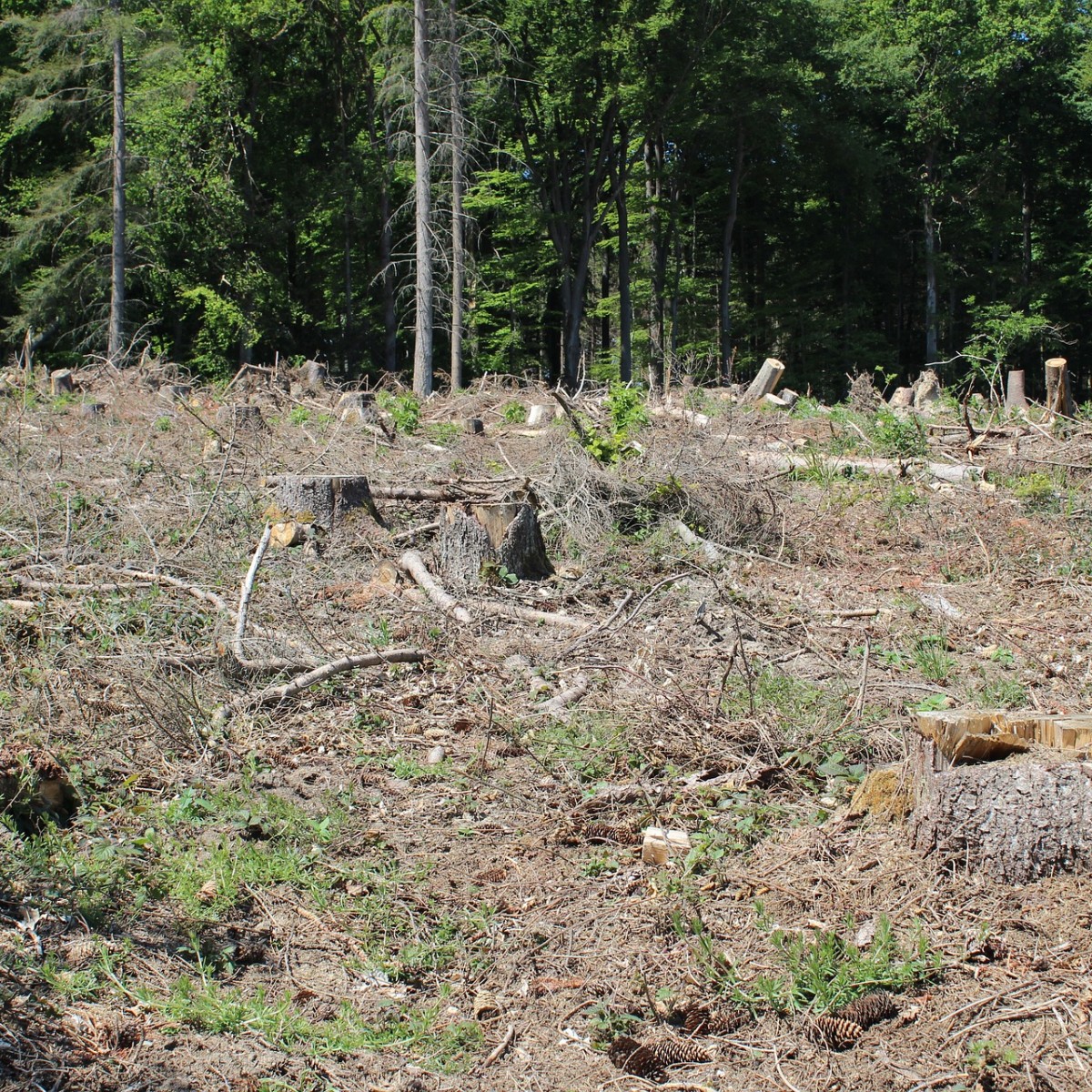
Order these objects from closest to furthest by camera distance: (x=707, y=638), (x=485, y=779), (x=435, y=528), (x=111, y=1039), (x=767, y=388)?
(x=111, y=1039) → (x=485, y=779) → (x=707, y=638) → (x=435, y=528) → (x=767, y=388)

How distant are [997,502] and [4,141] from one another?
27498 millimetres

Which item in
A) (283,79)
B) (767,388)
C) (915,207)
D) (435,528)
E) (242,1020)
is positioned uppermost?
(283,79)

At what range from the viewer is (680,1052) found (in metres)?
3.07

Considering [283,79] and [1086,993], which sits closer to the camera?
[1086,993]

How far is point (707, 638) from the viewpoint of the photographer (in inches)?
256

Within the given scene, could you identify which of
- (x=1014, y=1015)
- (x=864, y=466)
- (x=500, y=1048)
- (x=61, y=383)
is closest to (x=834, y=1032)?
(x=1014, y=1015)

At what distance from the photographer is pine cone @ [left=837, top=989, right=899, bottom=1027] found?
3096 millimetres

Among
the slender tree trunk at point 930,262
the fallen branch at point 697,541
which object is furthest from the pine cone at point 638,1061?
the slender tree trunk at point 930,262

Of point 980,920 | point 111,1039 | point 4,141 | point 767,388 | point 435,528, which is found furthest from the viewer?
point 4,141

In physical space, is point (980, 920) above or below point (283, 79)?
below

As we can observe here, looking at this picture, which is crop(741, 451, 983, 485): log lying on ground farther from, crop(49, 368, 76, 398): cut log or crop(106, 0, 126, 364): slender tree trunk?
crop(106, 0, 126, 364): slender tree trunk

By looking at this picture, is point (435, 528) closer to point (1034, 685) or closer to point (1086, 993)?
point (1034, 685)

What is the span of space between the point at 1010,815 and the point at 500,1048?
1.83 m

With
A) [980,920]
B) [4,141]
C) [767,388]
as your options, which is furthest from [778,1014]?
[4,141]
